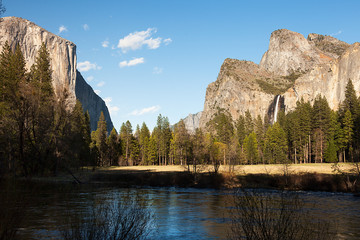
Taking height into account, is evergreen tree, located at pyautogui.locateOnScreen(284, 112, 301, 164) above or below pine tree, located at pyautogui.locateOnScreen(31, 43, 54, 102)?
below

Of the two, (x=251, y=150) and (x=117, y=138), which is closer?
(x=251, y=150)

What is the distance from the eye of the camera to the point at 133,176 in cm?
4438

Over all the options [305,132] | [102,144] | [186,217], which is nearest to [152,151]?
[102,144]

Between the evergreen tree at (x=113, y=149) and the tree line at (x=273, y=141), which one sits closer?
the tree line at (x=273, y=141)

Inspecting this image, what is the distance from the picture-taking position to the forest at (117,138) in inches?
1454

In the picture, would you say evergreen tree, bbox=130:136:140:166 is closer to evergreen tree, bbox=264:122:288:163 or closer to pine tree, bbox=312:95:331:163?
evergreen tree, bbox=264:122:288:163

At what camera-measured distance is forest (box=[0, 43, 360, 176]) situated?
36.9 meters

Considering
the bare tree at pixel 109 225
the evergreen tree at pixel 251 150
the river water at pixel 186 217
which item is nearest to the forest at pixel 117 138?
the evergreen tree at pixel 251 150

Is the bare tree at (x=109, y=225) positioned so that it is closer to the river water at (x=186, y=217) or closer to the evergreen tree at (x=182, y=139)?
the river water at (x=186, y=217)

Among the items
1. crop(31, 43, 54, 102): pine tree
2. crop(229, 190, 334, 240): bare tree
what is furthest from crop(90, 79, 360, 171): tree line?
crop(229, 190, 334, 240): bare tree

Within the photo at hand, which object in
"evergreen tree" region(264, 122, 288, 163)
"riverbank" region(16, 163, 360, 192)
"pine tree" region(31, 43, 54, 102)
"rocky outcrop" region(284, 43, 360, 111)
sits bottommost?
"riverbank" region(16, 163, 360, 192)

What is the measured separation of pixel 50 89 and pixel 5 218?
5311cm

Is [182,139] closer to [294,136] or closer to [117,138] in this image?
[294,136]

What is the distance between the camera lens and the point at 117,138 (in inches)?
4313
